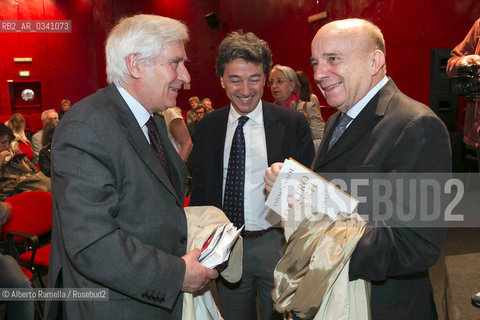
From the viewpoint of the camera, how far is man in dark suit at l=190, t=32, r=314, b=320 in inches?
79.9

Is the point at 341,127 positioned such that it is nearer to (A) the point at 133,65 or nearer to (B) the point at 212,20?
(A) the point at 133,65

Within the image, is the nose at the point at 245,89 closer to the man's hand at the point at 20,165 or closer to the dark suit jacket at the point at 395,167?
the dark suit jacket at the point at 395,167

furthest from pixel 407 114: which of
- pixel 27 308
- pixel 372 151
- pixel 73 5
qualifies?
pixel 73 5

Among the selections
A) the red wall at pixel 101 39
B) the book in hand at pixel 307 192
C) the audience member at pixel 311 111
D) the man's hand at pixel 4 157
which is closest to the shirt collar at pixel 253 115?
the book in hand at pixel 307 192

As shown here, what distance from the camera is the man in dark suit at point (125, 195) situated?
1239mm

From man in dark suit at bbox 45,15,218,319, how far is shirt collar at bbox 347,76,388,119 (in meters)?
0.68

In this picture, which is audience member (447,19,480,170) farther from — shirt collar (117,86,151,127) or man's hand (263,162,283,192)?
shirt collar (117,86,151,127)

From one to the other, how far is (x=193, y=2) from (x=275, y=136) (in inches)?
528

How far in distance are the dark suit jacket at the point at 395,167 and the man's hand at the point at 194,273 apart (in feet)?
1.69

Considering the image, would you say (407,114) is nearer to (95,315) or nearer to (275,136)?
(275,136)

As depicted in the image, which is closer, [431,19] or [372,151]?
[372,151]

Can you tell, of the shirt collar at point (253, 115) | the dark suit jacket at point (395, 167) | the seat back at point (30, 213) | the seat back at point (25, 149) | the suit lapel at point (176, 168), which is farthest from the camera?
the seat back at point (25, 149)

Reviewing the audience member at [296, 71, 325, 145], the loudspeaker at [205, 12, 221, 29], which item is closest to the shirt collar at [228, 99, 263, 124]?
the audience member at [296, 71, 325, 145]

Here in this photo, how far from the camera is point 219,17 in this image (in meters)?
14.0
